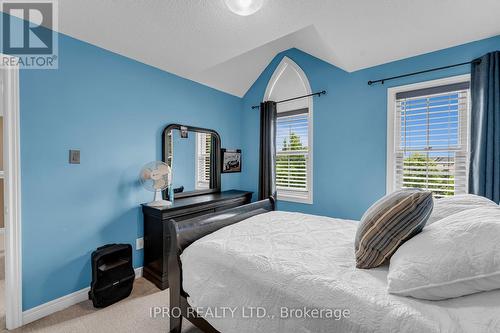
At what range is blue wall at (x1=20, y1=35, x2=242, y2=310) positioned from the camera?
1907 millimetres

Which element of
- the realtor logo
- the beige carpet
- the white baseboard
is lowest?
the beige carpet

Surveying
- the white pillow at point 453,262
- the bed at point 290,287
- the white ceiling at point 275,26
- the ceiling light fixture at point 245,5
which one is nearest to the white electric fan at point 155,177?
the bed at point 290,287

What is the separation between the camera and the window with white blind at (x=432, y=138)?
2.33 m

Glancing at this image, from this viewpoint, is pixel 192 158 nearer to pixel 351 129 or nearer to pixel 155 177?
pixel 155 177

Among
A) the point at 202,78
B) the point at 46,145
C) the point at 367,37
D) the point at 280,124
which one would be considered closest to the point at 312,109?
the point at 280,124

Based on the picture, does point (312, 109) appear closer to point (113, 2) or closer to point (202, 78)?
point (202, 78)

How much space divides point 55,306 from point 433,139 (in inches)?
154

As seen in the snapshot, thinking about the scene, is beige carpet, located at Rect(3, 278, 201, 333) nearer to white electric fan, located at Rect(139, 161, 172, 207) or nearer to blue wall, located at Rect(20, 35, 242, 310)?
blue wall, located at Rect(20, 35, 242, 310)

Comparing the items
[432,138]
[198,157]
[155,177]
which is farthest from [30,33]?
[432,138]

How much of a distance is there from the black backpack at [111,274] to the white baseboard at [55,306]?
0.16 meters

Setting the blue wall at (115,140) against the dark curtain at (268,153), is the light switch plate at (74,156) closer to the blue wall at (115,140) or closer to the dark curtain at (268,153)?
the blue wall at (115,140)

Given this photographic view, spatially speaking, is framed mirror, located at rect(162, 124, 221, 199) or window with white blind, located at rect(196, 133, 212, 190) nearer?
framed mirror, located at rect(162, 124, 221, 199)

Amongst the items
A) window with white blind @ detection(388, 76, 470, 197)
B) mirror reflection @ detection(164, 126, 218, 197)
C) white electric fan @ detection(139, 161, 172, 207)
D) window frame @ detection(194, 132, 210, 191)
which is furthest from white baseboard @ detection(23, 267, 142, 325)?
window with white blind @ detection(388, 76, 470, 197)

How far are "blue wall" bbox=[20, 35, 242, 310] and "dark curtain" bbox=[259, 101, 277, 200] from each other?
1371 mm
